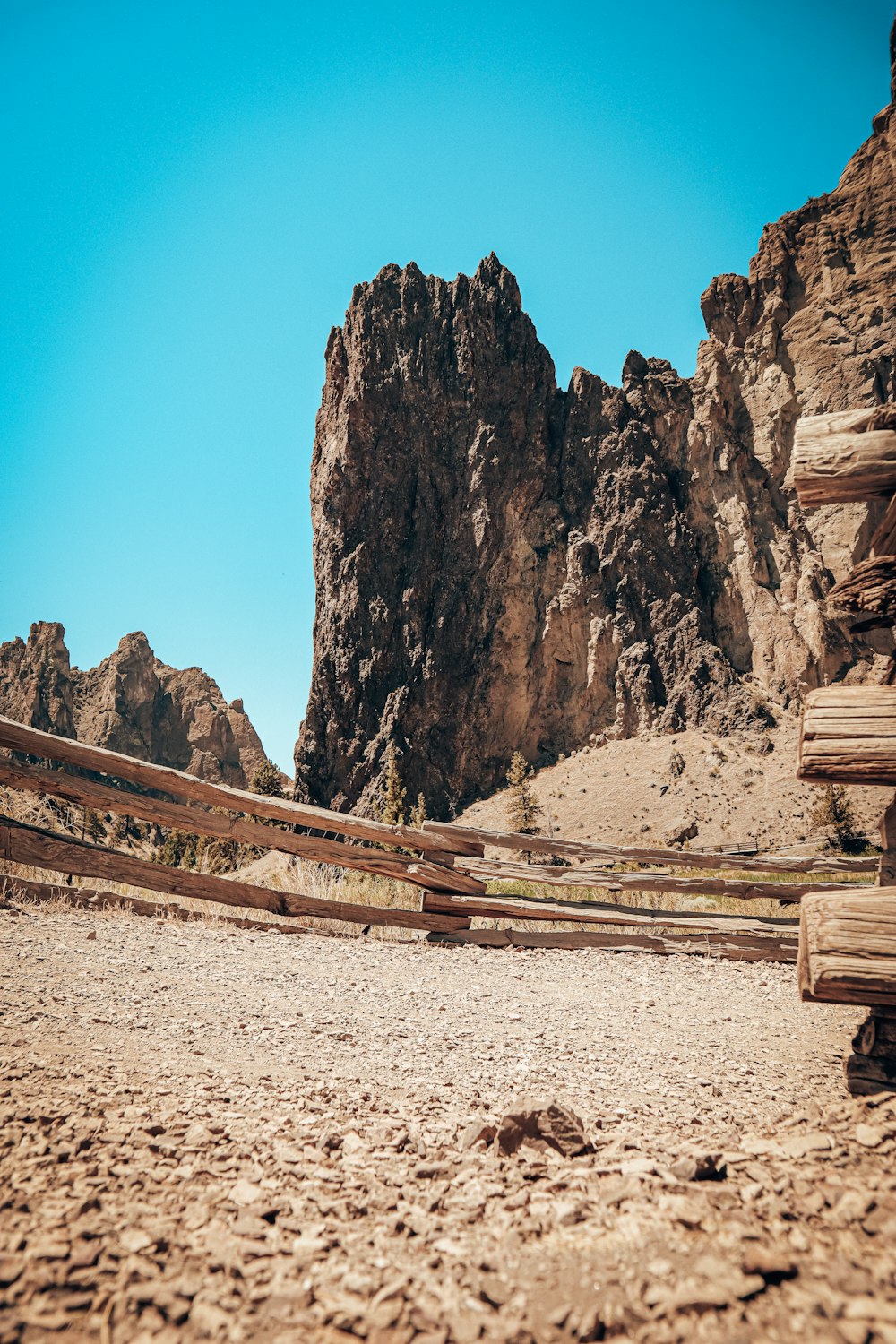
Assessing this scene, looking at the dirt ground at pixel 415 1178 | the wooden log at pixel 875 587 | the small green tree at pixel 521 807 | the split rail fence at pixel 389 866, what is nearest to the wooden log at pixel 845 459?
the wooden log at pixel 875 587

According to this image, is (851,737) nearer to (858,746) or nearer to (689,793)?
(858,746)

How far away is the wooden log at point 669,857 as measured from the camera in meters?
7.74

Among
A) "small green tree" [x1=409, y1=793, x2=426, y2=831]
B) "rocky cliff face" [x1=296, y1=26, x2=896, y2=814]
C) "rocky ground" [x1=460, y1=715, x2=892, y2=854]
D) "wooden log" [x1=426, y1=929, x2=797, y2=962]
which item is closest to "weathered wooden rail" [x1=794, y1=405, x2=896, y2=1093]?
"wooden log" [x1=426, y1=929, x2=797, y2=962]

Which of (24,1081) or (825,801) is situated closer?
(24,1081)

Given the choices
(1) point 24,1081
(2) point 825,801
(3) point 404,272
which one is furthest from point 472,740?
(1) point 24,1081

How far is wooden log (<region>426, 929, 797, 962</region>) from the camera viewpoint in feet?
23.9

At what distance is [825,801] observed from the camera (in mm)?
38688

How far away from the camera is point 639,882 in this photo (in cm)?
802

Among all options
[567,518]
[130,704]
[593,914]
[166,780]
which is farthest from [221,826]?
[130,704]

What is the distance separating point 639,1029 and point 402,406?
83.2 meters

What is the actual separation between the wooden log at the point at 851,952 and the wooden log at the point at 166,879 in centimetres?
504

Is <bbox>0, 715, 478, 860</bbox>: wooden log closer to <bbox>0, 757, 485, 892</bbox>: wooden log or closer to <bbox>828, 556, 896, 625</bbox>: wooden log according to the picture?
<bbox>0, 757, 485, 892</bbox>: wooden log

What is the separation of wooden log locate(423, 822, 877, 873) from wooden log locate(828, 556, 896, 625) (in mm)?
4759

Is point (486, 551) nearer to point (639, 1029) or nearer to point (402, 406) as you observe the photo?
point (402, 406)
